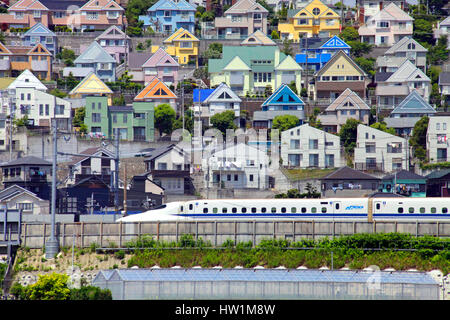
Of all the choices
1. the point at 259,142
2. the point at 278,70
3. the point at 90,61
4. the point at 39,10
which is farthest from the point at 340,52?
the point at 39,10

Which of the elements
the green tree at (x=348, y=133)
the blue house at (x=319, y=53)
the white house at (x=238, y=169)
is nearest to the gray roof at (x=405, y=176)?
the green tree at (x=348, y=133)

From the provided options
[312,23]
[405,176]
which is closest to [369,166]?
[405,176]

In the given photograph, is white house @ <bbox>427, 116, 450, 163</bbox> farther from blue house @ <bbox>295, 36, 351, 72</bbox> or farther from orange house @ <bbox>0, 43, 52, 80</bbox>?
orange house @ <bbox>0, 43, 52, 80</bbox>

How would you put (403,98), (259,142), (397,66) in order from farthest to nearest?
(397,66) → (403,98) → (259,142)

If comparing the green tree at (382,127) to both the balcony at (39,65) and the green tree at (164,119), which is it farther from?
the balcony at (39,65)

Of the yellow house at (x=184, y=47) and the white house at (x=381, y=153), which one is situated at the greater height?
the yellow house at (x=184, y=47)
